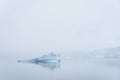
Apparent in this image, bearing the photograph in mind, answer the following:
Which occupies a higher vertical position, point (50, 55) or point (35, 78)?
point (50, 55)

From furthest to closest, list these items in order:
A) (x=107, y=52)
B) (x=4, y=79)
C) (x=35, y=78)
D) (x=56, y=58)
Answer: (x=107, y=52) < (x=56, y=58) < (x=35, y=78) < (x=4, y=79)

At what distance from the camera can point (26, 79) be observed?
680 centimetres

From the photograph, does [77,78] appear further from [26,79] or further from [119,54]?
[119,54]

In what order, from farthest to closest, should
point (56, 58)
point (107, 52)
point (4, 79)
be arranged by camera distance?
1. point (107, 52)
2. point (56, 58)
3. point (4, 79)

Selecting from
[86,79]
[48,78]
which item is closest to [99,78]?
[86,79]

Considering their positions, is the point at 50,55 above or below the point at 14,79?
above

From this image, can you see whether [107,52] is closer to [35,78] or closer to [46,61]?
[46,61]

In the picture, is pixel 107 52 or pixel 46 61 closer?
pixel 46 61

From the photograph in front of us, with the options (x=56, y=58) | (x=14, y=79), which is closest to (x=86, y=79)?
(x=14, y=79)

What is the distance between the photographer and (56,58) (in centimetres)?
1385

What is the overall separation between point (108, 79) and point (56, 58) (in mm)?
7304

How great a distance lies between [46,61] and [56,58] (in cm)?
48

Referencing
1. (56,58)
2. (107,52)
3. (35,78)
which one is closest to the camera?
(35,78)

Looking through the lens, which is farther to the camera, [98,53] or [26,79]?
[98,53]
